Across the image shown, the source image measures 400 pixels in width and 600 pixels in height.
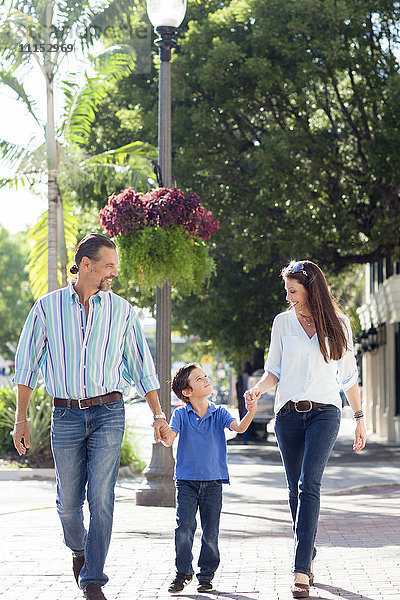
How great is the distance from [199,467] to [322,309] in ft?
3.65

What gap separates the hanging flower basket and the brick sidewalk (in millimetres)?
2362

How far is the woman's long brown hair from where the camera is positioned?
5.87 metres

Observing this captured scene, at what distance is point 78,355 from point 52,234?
12.4m

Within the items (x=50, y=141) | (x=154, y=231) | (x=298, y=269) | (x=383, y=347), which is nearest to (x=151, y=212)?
(x=154, y=231)

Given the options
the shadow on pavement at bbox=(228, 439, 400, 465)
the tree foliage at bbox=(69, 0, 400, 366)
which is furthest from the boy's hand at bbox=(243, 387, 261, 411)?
the tree foliage at bbox=(69, 0, 400, 366)

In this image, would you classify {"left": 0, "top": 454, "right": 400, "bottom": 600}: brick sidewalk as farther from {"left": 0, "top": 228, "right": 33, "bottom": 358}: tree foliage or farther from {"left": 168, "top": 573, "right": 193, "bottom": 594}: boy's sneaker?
{"left": 0, "top": 228, "right": 33, "bottom": 358}: tree foliage

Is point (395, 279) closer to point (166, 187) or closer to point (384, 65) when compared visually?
point (384, 65)

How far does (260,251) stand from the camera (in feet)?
73.9

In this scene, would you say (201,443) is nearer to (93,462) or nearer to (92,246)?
(93,462)

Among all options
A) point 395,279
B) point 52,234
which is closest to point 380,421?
point 395,279

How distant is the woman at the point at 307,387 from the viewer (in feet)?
18.7

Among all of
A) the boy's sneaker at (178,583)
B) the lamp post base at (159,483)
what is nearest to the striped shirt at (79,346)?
the boy's sneaker at (178,583)

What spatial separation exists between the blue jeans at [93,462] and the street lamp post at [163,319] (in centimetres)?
544

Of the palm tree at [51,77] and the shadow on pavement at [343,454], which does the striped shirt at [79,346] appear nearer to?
the palm tree at [51,77]
